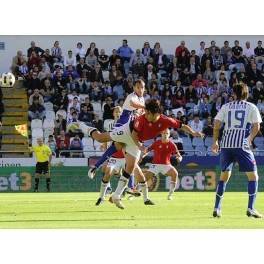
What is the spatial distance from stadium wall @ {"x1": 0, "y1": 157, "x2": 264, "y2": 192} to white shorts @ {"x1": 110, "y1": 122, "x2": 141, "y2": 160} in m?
15.1

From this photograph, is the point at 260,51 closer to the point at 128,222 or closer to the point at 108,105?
the point at 108,105

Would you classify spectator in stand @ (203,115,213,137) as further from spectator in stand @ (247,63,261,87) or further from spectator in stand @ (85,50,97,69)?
spectator in stand @ (85,50,97,69)

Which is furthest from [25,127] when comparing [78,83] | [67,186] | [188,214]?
[188,214]

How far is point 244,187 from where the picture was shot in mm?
32094

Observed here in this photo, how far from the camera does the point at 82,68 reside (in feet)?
123

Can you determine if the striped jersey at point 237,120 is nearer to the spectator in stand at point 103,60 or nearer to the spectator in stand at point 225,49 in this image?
the spectator in stand at point 103,60

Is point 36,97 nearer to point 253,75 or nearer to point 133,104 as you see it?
point 253,75

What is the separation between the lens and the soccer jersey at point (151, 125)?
1595 cm

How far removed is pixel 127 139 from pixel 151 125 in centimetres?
80

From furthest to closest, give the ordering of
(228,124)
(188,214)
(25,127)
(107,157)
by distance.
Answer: (25,127)
(107,157)
(188,214)
(228,124)

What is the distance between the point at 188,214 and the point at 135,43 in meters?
24.8

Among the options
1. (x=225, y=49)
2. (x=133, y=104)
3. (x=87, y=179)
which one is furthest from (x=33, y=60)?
(x=133, y=104)

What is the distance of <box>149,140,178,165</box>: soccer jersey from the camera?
934 inches
